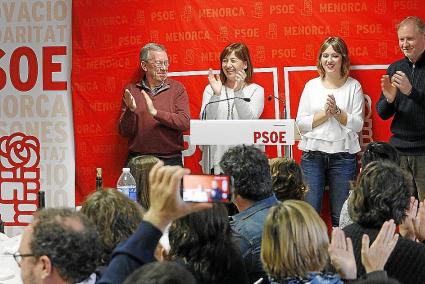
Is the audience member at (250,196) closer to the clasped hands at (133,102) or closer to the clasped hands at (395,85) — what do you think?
the clasped hands at (395,85)

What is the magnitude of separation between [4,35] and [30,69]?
37 cm

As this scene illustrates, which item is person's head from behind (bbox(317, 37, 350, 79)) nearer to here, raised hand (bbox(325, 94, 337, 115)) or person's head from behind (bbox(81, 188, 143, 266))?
raised hand (bbox(325, 94, 337, 115))

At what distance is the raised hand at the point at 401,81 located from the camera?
6.04 metres

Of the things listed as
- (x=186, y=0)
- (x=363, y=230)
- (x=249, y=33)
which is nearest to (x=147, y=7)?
(x=186, y=0)

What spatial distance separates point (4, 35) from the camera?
7293mm

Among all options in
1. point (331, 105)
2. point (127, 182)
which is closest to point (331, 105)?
point (331, 105)

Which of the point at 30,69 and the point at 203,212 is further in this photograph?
the point at 30,69

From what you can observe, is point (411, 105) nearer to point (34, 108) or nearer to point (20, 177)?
point (34, 108)

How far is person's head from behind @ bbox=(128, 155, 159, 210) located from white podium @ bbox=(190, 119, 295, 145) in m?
1.09

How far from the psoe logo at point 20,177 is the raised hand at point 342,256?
4.91 meters

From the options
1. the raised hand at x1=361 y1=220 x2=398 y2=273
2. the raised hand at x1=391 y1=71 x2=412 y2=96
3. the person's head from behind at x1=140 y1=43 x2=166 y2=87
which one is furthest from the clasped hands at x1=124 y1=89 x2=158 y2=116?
the raised hand at x1=361 y1=220 x2=398 y2=273

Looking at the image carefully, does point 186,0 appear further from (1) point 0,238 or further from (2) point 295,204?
(2) point 295,204

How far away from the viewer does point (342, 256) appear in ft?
9.18

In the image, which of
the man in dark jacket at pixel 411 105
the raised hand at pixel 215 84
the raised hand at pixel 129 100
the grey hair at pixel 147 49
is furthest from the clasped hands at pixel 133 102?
the man in dark jacket at pixel 411 105
